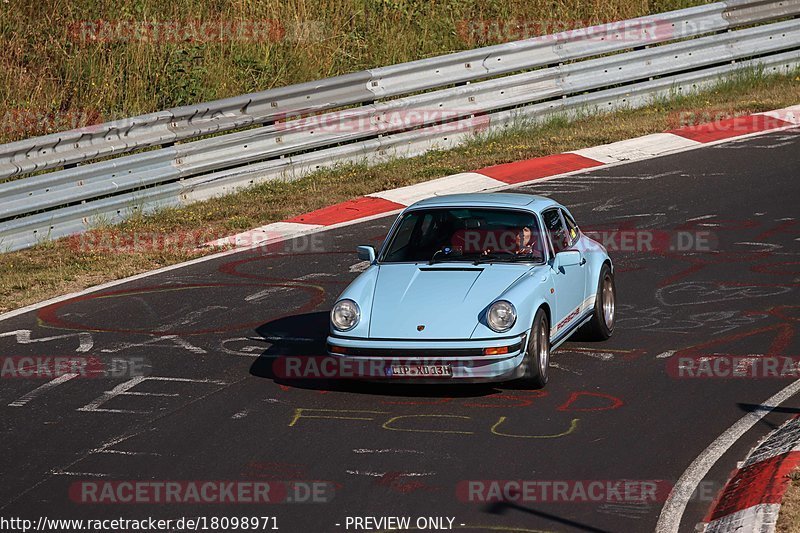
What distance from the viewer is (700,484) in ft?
24.2

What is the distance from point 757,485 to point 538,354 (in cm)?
233

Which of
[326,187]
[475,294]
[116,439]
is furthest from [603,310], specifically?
[326,187]

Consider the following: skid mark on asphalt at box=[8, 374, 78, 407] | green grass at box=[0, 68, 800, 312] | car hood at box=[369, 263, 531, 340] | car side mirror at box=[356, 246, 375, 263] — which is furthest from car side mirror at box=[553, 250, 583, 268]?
green grass at box=[0, 68, 800, 312]

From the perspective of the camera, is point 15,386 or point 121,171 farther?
point 121,171

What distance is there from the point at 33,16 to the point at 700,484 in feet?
50.8

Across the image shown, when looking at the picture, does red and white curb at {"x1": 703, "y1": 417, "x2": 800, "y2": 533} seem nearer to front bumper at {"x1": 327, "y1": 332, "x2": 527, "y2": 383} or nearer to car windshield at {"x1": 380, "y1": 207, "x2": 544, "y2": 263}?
front bumper at {"x1": 327, "y1": 332, "x2": 527, "y2": 383}

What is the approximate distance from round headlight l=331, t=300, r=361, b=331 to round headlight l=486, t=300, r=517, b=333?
3.35 feet

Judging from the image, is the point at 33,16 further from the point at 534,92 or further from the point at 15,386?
the point at 15,386

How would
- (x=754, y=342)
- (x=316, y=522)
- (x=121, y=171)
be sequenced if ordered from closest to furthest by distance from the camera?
(x=316, y=522), (x=754, y=342), (x=121, y=171)

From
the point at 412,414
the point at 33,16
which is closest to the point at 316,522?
the point at 412,414

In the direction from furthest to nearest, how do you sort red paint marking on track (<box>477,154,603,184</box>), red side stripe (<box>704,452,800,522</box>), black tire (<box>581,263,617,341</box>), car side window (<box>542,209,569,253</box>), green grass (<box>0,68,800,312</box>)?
red paint marking on track (<box>477,154,603,184</box>) → green grass (<box>0,68,800,312</box>) → black tire (<box>581,263,617,341</box>) → car side window (<box>542,209,569,253</box>) → red side stripe (<box>704,452,800,522</box>)

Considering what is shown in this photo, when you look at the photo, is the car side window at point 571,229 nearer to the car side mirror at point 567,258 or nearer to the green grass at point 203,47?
the car side mirror at point 567,258

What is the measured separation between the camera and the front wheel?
1052cm

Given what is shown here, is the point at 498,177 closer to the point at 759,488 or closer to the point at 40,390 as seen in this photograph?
the point at 40,390
